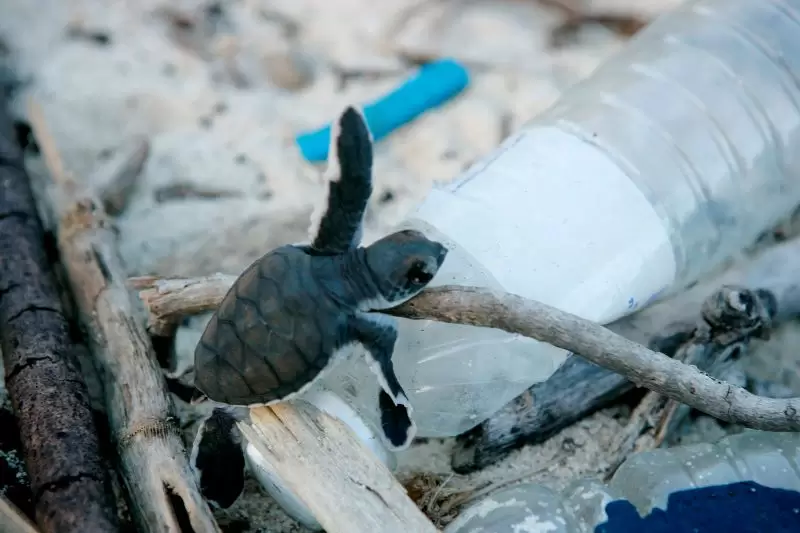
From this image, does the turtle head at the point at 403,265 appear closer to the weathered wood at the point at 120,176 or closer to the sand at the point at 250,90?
the sand at the point at 250,90

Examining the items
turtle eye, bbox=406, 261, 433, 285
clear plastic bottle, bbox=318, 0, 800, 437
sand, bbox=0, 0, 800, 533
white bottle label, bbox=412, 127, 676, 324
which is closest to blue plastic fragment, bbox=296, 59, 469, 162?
sand, bbox=0, 0, 800, 533

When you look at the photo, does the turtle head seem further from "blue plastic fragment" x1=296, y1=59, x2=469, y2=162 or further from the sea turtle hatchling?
"blue plastic fragment" x1=296, y1=59, x2=469, y2=162

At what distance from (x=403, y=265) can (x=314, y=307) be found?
0.39 ft

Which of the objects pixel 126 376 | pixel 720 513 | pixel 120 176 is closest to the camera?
pixel 720 513

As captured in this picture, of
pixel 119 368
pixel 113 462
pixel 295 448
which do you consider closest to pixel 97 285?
pixel 119 368

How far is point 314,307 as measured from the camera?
899mm

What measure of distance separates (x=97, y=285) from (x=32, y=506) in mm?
380

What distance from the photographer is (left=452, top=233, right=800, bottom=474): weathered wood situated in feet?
3.74

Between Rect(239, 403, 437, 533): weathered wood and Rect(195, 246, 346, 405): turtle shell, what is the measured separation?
0.06 m

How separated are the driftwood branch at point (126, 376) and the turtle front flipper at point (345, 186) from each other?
0.36m

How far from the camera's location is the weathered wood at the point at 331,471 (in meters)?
0.90

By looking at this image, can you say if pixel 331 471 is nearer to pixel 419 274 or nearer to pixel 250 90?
pixel 419 274

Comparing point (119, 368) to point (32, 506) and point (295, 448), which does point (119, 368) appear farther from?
point (295, 448)

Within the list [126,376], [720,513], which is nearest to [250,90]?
[126,376]
